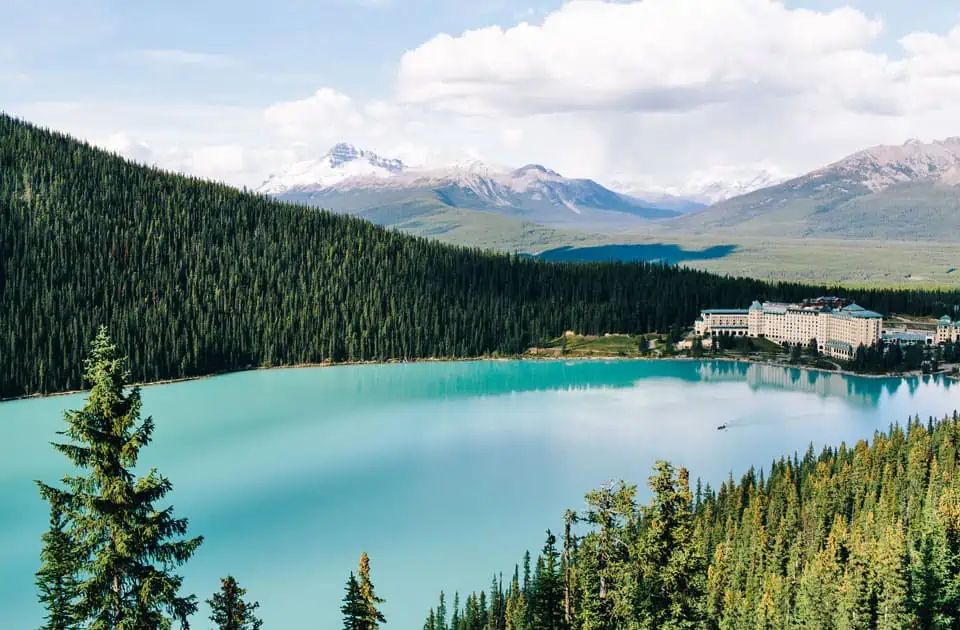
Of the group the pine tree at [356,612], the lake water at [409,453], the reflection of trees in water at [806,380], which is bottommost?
the lake water at [409,453]

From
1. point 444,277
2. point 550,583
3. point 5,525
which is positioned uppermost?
point 444,277

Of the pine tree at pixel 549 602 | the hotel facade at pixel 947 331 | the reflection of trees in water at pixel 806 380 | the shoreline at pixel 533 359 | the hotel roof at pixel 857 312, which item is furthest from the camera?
the hotel facade at pixel 947 331

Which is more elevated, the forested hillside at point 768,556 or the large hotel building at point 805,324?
the large hotel building at point 805,324

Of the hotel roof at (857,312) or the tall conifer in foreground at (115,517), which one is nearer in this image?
the tall conifer in foreground at (115,517)

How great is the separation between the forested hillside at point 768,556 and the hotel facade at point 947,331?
77.7 meters

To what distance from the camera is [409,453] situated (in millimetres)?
72250

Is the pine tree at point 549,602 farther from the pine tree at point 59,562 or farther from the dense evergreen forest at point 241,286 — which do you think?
the dense evergreen forest at point 241,286

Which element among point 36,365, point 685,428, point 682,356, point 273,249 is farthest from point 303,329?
point 685,428

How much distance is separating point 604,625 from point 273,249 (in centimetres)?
12946

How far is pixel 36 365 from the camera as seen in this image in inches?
3939

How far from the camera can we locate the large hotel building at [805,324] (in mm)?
130625

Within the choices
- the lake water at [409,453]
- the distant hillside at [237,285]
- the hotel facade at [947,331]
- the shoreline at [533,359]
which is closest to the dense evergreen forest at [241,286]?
the distant hillside at [237,285]

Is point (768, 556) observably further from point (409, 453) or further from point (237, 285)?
point (237, 285)

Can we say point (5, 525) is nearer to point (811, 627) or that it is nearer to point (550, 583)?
point (550, 583)
